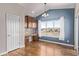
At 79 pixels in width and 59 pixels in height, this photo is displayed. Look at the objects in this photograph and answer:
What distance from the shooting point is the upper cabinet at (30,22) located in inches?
107

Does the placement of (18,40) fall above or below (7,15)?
below

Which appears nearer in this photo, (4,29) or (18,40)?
(4,29)

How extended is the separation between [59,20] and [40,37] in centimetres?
67

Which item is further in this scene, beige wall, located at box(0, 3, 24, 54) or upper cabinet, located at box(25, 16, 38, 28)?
upper cabinet, located at box(25, 16, 38, 28)

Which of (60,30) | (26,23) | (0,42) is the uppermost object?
(26,23)

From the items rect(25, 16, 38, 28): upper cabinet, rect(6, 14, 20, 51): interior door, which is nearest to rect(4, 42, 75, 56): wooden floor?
rect(6, 14, 20, 51): interior door

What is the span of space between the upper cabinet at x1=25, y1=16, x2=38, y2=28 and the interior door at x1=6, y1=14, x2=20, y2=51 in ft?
0.78

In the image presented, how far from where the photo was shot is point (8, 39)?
2.75 meters

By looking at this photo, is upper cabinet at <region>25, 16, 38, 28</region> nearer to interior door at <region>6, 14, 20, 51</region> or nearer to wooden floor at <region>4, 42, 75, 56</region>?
interior door at <region>6, 14, 20, 51</region>

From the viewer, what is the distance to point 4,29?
2.60 metres

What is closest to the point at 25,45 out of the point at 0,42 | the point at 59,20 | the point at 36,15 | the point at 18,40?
the point at 18,40

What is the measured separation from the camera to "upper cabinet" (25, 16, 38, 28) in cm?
271

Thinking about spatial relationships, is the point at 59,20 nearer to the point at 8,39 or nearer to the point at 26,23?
the point at 26,23

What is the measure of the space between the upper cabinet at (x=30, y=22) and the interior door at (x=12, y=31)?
237 millimetres
